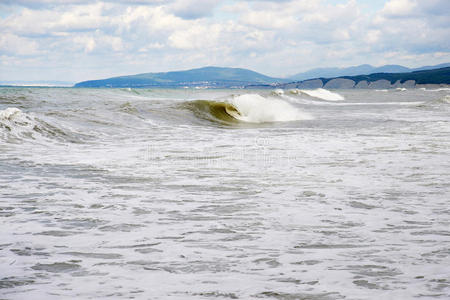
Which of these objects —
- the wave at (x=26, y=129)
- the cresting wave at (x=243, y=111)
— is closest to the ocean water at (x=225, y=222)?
the wave at (x=26, y=129)

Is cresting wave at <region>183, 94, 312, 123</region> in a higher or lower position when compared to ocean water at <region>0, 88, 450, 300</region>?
higher

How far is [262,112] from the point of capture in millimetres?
22500

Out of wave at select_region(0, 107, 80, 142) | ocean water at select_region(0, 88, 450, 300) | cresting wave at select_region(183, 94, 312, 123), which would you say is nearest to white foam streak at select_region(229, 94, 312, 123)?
cresting wave at select_region(183, 94, 312, 123)

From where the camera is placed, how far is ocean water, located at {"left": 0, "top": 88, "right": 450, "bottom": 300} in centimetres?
299

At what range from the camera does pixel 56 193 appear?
568 centimetres

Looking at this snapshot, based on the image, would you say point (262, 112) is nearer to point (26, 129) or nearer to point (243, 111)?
point (243, 111)

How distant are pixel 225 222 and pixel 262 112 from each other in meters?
18.3

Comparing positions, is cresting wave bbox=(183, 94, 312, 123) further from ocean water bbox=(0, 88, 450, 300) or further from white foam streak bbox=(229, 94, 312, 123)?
ocean water bbox=(0, 88, 450, 300)

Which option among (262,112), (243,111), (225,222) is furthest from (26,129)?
(243,111)

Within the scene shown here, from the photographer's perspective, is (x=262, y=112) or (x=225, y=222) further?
(x=262, y=112)

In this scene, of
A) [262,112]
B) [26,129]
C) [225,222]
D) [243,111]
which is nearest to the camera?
[225,222]

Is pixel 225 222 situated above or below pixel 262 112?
below

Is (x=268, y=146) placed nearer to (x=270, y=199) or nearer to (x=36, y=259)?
(x=270, y=199)

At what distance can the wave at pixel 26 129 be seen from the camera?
11.0m
